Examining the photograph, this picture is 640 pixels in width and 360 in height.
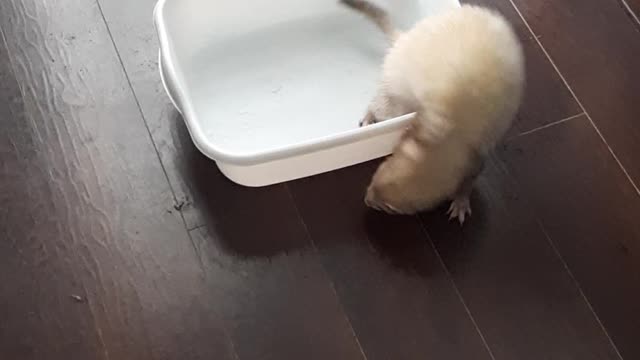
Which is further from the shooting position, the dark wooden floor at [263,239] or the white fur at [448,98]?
the dark wooden floor at [263,239]

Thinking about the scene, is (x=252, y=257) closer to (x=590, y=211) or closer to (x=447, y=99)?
(x=447, y=99)

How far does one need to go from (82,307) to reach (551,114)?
2.67 ft

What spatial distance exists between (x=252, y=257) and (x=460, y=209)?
329mm

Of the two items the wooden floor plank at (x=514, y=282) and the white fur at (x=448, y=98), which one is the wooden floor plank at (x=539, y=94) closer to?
the wooden floor plank at (x=514, y=282)

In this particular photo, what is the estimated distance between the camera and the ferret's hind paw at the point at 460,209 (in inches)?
49.9

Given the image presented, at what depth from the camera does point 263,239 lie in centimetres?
127

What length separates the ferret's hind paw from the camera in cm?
127

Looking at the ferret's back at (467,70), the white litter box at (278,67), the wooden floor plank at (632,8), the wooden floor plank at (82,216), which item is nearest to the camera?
the ferret's back at (467,70)

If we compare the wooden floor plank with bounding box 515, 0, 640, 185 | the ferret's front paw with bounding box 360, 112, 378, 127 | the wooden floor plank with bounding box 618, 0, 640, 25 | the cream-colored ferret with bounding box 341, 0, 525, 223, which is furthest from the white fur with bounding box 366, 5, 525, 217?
the wooden floor plank with bounding box 618, 0, 640, 25

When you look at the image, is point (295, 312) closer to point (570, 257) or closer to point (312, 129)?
point (312, 129)

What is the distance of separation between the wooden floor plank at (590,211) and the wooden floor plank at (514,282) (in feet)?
0.08

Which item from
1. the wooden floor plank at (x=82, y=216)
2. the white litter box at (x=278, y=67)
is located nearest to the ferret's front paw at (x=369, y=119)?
the white litter box at (x=278, y=67)

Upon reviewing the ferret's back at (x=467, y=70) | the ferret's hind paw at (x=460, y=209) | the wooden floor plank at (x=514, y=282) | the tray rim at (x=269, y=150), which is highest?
the ferret's back at (x=467, y=70)

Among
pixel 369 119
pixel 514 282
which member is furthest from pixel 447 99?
pixel 514 282
